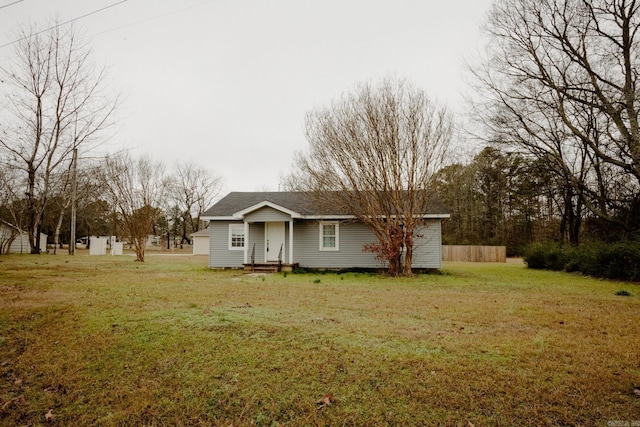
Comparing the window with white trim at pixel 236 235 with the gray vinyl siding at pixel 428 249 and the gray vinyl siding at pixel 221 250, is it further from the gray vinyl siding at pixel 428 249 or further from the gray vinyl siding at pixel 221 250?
the gray vinyl siding at pixel 428 249

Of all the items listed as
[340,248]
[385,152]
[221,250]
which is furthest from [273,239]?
[385,152]

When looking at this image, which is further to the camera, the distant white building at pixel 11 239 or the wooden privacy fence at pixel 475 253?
the wooden privacy fence at pixel 475 253

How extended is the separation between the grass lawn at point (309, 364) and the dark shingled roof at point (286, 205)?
31.6 ft

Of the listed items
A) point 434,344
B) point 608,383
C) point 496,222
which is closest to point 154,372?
point 434,344

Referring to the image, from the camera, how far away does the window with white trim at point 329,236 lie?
17734 mm

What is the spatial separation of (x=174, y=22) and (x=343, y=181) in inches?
343

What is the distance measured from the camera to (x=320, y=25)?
1141 centimetres

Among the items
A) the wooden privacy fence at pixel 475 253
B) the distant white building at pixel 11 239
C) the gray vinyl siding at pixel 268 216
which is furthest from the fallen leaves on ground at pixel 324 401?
the wooden privacy fence at pixel 475 253

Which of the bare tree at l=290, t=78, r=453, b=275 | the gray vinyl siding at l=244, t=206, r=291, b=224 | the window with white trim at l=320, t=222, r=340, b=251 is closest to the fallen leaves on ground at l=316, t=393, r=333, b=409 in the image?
the bare tree at l=290, t=78, r=453, b=275

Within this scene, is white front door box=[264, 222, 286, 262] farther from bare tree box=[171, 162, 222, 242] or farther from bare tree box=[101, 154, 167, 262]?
bare tree box=[171, 162, 222, 242]

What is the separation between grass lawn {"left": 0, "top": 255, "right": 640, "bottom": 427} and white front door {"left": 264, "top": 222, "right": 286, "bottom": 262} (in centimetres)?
1042

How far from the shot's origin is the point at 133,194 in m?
21.9

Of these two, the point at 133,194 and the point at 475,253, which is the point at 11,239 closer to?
the point at 133,194

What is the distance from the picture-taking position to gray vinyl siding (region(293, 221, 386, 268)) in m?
17.5
